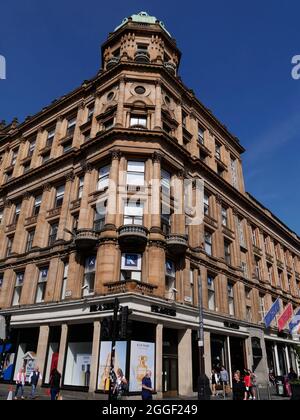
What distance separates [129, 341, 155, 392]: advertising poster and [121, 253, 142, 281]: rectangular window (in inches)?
171

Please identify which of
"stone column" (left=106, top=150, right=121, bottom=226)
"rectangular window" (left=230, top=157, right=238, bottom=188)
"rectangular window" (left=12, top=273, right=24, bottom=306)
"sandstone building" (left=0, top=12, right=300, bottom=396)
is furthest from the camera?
"rectangular window" (left=230, top=157, right=238, bottom=188)

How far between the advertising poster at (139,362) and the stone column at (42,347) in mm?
7675

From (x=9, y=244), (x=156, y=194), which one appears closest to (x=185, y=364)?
(x=156, y=194)

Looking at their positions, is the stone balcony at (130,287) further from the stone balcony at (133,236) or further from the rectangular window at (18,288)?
the rectangular window at (18,288)

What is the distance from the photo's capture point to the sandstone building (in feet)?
73.1

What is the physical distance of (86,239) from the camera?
78.0 ft

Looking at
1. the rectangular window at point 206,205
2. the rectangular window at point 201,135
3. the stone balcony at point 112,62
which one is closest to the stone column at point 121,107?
the stone balcony at point 112,62

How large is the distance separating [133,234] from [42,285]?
10348 mm

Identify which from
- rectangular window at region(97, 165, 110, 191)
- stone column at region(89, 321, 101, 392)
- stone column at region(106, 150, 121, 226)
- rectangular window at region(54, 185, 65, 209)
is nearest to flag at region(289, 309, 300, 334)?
stone column at region(89, 321, 101, 392)

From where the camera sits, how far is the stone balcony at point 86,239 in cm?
2380

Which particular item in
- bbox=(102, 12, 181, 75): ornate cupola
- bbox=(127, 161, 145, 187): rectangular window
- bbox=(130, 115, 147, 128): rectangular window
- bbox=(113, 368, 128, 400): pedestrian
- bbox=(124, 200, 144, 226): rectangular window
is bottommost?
bbox=(113, 368, 128, 400): pedestrian

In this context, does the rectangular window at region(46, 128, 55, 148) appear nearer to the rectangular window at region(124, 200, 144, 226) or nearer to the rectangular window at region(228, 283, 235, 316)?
the rectangular window at region(124, 200, 144, 226)

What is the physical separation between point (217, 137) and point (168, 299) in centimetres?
2304

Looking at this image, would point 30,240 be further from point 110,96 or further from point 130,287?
point 110,96
